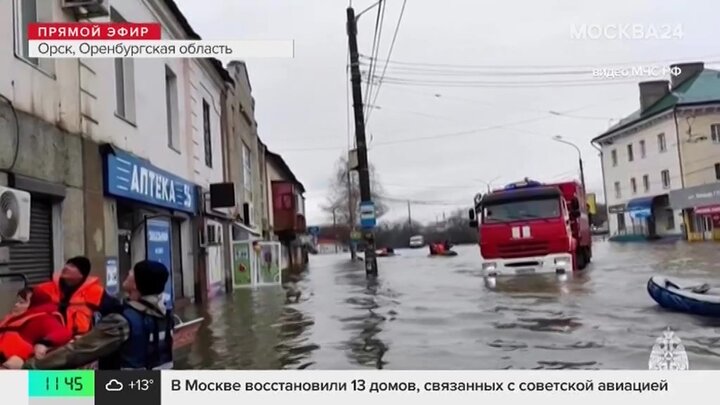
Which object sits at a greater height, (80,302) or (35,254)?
(35,254)

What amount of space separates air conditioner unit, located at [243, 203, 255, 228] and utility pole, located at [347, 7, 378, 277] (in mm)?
619

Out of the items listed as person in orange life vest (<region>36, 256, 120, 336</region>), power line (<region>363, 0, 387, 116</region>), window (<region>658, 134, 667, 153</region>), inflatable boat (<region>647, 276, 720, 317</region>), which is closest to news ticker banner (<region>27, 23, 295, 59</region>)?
power line (<region>363, 0, 387, 116</region>)

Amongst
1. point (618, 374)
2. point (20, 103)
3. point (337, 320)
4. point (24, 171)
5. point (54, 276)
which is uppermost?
point (20, 103)

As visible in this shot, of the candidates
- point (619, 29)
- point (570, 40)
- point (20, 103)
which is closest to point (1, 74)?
point (20, 103)

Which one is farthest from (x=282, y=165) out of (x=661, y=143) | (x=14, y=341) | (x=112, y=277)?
(x=661, y=143)

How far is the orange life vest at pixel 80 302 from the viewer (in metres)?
2.31

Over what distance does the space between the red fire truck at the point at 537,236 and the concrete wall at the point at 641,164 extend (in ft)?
0.45

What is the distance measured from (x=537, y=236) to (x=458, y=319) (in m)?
0.71

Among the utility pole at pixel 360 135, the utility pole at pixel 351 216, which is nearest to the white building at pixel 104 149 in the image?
the utility pole at pixel 360 135

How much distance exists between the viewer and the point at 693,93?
250 centimetres

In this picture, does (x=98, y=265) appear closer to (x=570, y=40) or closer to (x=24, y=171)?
(x=24, y=171)

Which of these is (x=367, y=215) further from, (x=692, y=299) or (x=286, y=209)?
(x=692, y=299)

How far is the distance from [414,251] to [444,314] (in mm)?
277

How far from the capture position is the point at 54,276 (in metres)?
2.48
